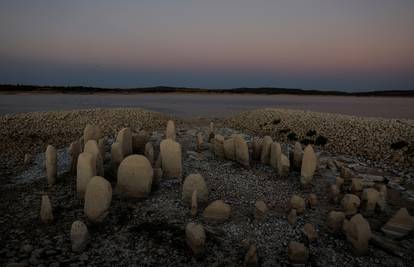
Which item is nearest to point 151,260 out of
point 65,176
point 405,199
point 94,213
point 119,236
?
point 119,236

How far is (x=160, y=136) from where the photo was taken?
535 inches

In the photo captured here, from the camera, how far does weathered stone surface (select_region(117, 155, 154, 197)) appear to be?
21.7 feet

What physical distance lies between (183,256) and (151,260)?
47 centimetres

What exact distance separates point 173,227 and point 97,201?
142 cm

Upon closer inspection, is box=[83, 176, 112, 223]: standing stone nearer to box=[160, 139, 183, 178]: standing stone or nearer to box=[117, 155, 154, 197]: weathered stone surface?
box=[117, 155, 154, 197]: weathered stone surface

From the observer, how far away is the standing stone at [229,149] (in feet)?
31.0

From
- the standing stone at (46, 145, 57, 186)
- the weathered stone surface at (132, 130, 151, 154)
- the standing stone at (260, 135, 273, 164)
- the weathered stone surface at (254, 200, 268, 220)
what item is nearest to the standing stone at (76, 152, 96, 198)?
the standing stone at (46, 145, 57, 186)

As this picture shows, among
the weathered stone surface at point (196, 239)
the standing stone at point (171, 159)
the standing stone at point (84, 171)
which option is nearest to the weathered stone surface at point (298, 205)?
the weathered stone surface at point (196, 239)

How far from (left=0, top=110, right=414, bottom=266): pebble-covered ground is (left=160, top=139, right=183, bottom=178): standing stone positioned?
0.29 meters

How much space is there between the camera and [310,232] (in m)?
5.30

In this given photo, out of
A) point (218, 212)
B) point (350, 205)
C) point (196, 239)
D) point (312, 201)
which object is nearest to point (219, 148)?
point (312, 201)

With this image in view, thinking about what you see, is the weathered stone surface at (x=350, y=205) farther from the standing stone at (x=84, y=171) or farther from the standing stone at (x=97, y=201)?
the standing stone at (x=84, y=171)

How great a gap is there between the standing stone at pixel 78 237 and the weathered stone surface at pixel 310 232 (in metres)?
3.55

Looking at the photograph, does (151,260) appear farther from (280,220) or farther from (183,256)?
(280,220)
